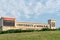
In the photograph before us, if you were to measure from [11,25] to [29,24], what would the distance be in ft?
36.0

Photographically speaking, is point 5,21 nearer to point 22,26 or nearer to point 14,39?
point 22,26

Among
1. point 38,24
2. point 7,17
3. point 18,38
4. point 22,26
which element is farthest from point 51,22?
point 18,38

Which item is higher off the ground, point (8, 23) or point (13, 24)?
point (8, 23)

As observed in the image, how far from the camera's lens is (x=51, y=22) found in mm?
122188

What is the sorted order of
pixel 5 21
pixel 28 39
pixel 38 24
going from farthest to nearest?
pixel 38 24, pixel 5 21, pixel 28 39

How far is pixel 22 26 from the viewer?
375ft

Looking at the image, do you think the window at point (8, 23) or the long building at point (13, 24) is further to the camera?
the window at point (8, 23)

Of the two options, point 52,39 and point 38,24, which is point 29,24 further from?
point 52,39

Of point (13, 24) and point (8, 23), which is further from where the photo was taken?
point (13, 24)

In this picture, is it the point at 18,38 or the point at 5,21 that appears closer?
the point at 18,38

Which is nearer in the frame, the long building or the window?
the long building

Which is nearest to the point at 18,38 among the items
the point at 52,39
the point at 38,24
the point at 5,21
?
the point at 52,39

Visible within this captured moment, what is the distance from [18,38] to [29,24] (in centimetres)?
7756

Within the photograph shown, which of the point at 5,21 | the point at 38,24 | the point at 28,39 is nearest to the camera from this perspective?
the point at 28,39
